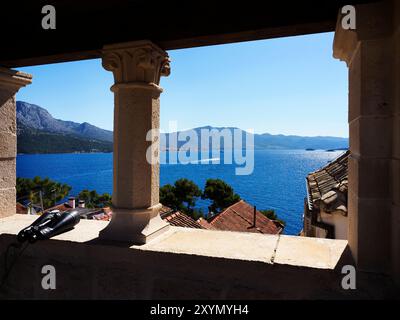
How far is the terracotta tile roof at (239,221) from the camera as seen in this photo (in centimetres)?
1516

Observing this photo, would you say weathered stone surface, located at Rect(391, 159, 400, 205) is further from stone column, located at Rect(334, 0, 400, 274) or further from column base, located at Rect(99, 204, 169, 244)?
column base, located at Rect(99, 204, 169, 244)

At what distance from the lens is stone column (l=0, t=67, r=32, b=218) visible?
2.90m

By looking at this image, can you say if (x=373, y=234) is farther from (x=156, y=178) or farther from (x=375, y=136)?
(x=156, y=178)

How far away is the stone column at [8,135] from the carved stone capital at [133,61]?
1.33 metres

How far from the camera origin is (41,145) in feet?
449

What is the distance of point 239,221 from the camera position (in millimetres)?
16516

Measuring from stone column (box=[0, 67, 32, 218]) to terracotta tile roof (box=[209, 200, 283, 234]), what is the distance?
461 inches

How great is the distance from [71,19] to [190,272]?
7.63 ft

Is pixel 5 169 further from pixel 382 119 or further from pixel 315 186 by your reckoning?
pixel 315 186

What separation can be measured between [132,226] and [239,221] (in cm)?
1490
